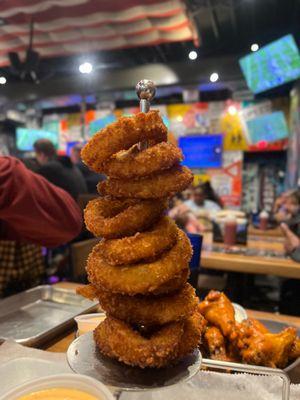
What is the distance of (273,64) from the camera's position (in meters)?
5.44

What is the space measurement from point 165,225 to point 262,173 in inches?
296

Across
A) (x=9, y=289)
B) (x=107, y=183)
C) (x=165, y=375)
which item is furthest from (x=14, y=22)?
(x=165, y=375)

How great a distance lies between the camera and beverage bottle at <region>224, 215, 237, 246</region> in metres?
3.43

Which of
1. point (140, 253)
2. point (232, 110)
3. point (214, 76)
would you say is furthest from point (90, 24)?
point (140, 253)

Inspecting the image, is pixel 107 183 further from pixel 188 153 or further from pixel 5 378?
pixel 188 153

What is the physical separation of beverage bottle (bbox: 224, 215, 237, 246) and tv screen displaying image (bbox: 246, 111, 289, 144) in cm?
448

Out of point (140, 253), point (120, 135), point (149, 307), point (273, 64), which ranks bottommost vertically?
point (149, 307)

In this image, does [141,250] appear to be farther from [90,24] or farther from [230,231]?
[90,24]

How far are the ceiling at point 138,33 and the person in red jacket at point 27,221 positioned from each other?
3193 millimetres

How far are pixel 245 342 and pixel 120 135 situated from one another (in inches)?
30.8

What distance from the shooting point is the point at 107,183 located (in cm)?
84

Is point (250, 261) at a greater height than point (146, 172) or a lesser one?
lesser

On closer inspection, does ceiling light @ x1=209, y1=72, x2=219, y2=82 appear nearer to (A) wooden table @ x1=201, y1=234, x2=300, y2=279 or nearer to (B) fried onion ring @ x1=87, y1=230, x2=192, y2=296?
(A) wooden table @ x1=201, y1=234, x2=300, y2=279

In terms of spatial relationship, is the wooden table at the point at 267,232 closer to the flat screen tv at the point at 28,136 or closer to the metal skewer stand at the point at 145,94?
the metal skewer stand at the point at 145,94
